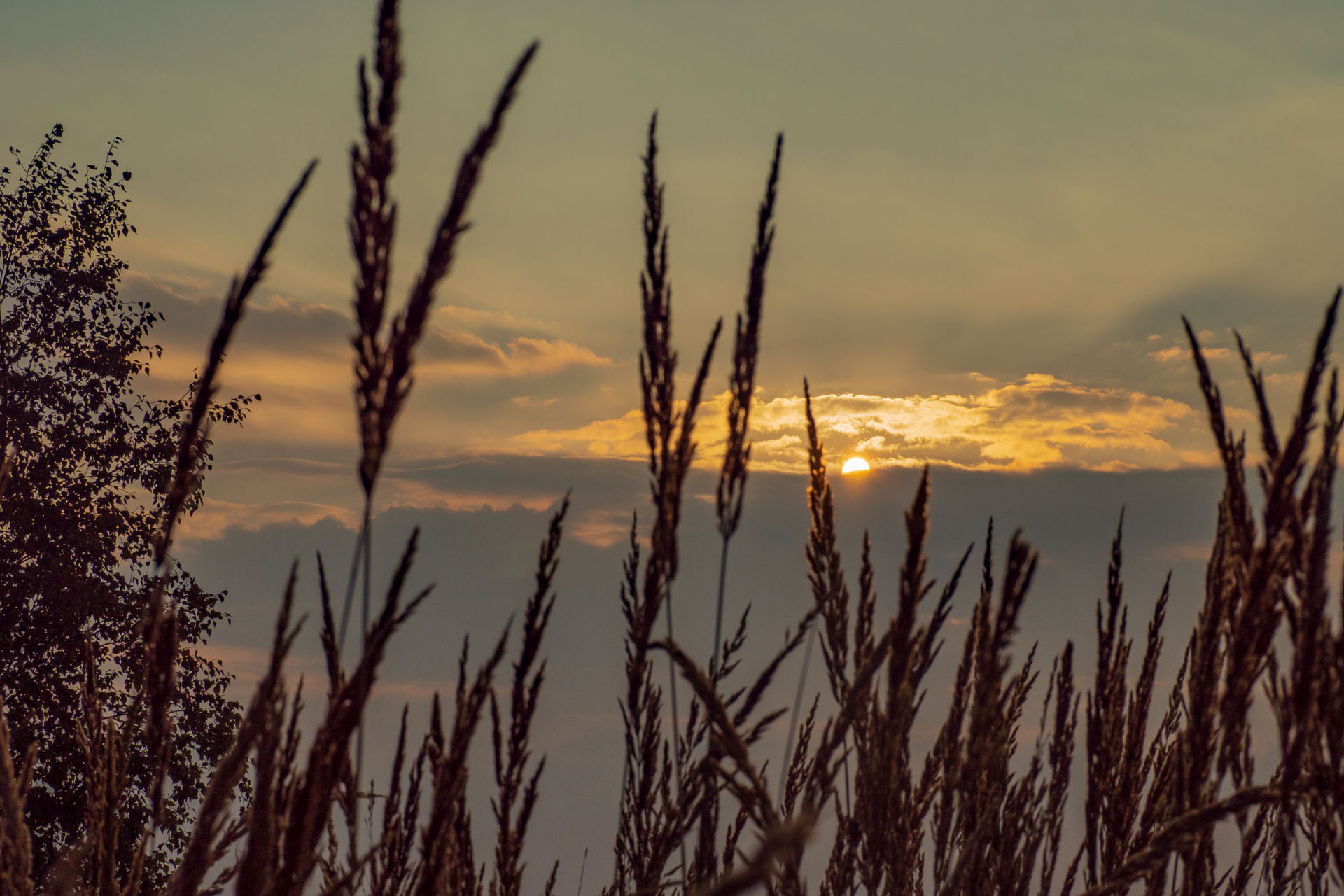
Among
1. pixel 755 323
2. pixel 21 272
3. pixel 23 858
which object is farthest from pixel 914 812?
pixel 21 272

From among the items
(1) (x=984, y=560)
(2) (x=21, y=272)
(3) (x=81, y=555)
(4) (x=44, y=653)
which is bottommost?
(4) (x=44, y=653)

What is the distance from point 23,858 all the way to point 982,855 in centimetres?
145

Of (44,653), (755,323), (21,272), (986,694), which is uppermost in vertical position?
(21,272)

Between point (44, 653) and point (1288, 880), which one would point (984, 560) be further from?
point (44, 653)

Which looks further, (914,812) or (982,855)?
(914,812)

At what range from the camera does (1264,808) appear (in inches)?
85.9

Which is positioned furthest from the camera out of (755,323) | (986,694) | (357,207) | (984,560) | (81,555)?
(81,555)

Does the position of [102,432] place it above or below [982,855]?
above

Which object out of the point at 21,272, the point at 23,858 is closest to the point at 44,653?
the point at 21,272

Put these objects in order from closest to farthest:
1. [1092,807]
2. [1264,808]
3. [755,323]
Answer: [755,323] < [1092,807] < [1264,808]

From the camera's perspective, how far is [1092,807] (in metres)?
1.79

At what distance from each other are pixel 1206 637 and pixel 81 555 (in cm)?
1518

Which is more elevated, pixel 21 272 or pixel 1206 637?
pixel 21 272

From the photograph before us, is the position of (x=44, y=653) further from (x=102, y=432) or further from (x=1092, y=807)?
(x=1092, y=807)
